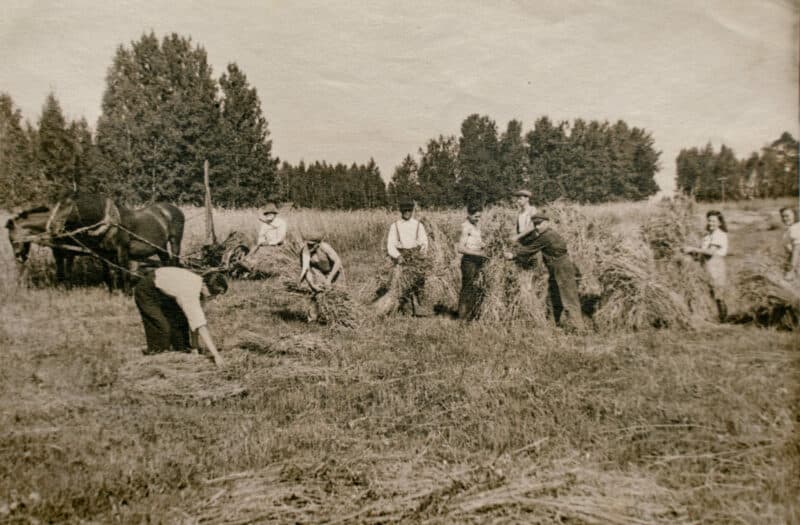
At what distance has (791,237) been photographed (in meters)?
6.17

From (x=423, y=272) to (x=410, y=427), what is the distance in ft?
13.4

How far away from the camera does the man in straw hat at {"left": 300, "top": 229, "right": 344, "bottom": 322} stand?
23.8ft

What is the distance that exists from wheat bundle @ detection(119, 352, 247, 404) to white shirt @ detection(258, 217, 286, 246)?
420 centimetres

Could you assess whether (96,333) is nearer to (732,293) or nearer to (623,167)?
(732,293)

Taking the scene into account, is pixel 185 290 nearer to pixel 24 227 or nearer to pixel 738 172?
pixel 24 227

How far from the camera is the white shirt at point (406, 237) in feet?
26.1

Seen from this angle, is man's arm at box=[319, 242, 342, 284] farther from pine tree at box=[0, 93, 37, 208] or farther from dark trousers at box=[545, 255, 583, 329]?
pine tree at box=[0, 93, 37, 208]

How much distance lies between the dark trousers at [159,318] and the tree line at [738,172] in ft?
21.9

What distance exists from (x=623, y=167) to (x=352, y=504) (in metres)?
19.1

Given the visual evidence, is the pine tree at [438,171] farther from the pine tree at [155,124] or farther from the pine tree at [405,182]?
the pine tree at [155,124]

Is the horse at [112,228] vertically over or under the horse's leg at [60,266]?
over

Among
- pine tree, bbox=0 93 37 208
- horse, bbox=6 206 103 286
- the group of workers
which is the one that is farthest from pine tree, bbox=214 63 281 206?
the group of workers

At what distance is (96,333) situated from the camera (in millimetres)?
6859

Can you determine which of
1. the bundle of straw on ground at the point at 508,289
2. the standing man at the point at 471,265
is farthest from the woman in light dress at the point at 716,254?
the standing man at the point at 471,265
